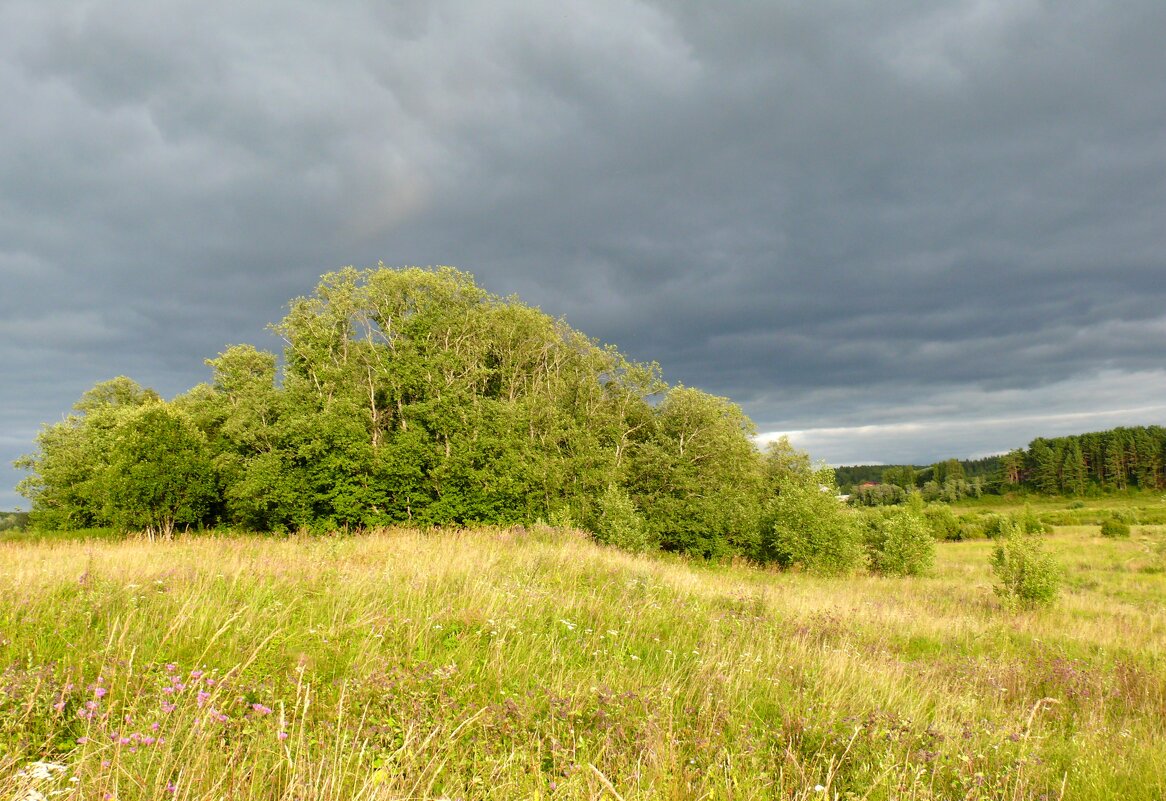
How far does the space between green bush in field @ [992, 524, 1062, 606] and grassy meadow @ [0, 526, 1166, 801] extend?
1038 cm

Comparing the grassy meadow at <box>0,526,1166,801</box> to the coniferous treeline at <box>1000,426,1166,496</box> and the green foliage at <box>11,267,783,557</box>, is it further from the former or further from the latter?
the coniferous treeline at <box>1000,426,1166,496</box>

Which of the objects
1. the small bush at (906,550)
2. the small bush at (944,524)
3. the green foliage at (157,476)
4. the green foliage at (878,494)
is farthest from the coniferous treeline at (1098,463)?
the green foliage at (157,476)

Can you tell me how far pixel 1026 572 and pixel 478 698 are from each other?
877 inches

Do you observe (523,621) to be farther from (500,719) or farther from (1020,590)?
(1020,590)

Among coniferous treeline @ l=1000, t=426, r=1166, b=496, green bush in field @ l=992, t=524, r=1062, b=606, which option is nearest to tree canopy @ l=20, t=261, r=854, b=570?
green bush in field @ l=992, t=524, r=1062, b=606

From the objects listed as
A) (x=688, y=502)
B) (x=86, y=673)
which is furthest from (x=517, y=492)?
(x=86, y=673)

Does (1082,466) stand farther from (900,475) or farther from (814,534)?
(814,534)

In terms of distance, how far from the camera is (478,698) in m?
4.48

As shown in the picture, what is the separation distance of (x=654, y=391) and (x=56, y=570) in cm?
3778

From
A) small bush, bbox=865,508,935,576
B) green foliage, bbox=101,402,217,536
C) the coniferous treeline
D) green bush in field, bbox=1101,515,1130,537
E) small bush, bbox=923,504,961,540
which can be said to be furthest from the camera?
the coniferous treeline

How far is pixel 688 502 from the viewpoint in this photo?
39219 millimetres

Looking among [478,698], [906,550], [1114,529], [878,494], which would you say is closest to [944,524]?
[1114,529]

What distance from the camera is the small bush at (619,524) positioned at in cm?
2993

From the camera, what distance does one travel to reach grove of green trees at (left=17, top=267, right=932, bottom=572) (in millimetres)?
32031
